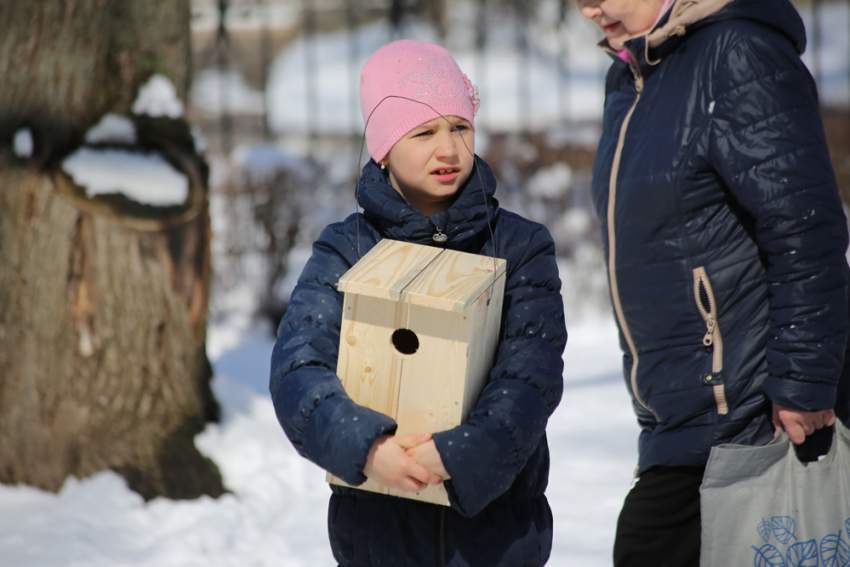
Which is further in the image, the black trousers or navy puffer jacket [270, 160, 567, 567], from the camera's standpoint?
the black trousers

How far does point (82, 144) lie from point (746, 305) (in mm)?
2801

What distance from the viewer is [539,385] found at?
5.18ft

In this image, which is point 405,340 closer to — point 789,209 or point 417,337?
point 417,337

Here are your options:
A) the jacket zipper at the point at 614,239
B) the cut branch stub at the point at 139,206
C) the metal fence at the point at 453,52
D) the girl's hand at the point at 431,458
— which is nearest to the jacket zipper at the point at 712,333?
the jacket zipper at the point at 614,239

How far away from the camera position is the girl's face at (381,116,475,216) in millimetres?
1718

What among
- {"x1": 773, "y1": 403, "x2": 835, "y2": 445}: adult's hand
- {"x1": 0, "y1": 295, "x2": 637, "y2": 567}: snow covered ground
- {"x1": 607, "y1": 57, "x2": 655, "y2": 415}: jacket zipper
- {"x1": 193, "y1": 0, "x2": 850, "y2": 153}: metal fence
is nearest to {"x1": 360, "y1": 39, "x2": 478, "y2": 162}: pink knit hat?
{"x1": 607, "y1": 57, "x2": 655, "y2": 415}: jacket zipper

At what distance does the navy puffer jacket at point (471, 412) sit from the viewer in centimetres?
148

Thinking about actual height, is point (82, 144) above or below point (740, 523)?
above

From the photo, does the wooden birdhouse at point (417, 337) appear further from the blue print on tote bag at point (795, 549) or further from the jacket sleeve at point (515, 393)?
the blue print on tote bag at point (795, 549)

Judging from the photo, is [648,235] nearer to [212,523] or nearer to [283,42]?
[212,523]

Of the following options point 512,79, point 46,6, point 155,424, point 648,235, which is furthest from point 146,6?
point 512,79

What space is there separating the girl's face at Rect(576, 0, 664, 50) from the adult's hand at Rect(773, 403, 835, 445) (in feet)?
3.30

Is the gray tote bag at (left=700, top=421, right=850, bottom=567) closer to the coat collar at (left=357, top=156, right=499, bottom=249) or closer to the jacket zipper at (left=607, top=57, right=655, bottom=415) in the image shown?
the jacket zipper at (left=607, top=57, right=655, bottom=415)

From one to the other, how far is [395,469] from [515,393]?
0.93 ft
